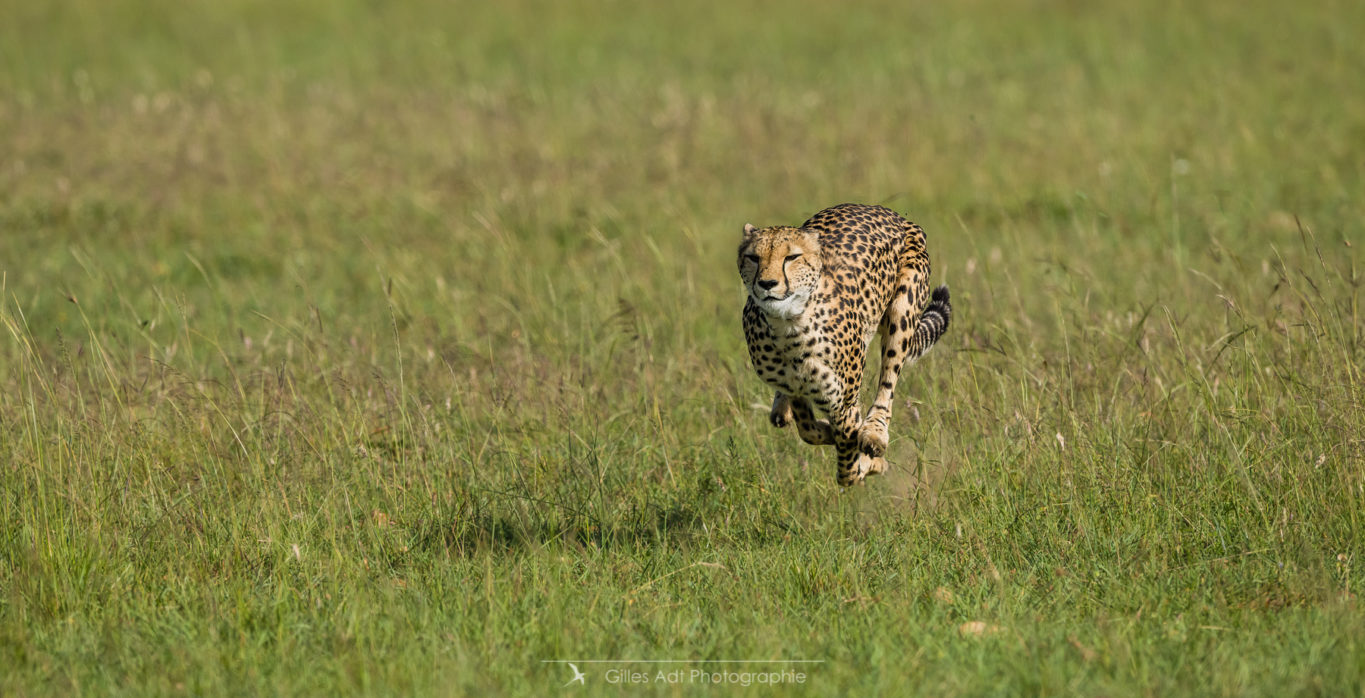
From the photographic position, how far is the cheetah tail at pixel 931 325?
5.22 m

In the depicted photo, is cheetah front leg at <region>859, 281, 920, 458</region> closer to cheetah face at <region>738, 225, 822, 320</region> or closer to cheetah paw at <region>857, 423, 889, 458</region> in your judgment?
cheetah paw at <region>857, 423, 889, 458</region>

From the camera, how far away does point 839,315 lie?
465 centimetres

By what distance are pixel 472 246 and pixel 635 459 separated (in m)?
4.50

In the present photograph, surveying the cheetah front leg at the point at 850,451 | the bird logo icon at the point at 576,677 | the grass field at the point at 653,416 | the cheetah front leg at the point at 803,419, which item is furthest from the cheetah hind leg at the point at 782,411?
the bird logo icon at the point at 576,677

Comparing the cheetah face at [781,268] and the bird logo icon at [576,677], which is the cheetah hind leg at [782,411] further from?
the bird logo icon at [576,677]

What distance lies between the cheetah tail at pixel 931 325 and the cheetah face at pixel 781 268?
927 mm

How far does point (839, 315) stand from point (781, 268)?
524 mm

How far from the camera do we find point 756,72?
16.3 m

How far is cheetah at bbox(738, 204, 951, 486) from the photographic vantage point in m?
4.30

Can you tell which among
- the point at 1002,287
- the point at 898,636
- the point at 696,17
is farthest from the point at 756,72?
the point at 898,636

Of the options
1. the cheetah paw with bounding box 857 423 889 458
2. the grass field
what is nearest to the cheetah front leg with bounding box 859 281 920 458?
the cheetah paw with bounding box 857 423 889 458

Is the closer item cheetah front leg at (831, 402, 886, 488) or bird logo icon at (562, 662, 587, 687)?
bird logo icon at (562, 662, 587, 687)

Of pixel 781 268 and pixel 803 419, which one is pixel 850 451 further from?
pixel 781 268

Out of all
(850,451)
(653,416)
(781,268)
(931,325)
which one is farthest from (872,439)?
(653,416)
